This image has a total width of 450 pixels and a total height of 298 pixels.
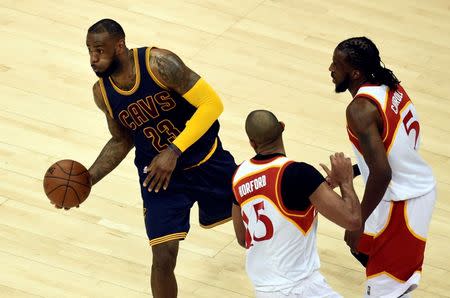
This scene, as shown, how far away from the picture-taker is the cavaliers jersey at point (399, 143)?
555 centimetres

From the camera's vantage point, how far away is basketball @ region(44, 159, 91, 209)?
6.15m

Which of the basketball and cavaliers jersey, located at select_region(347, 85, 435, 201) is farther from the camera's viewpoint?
the basketball

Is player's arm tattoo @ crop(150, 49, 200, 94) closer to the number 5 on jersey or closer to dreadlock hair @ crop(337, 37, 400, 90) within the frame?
dreadlock hair @ crop(337, 37, 400, 90)

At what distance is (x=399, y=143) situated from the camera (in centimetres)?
560

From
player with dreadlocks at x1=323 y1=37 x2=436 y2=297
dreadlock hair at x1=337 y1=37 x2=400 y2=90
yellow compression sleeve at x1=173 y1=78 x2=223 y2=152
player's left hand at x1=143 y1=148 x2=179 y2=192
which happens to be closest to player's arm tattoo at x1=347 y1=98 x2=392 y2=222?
player with dreadlocks at x1=323 y1=37 x2=436 y2=297

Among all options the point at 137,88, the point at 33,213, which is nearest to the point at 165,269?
the point at 137,88

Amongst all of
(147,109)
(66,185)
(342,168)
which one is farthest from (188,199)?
(342,168)

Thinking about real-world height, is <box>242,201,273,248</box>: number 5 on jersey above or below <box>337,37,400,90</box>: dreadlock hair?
below

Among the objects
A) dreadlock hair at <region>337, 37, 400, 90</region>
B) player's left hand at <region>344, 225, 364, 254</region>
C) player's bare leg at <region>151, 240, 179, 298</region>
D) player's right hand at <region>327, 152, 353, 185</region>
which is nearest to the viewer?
player's right hand at <region>327, 152, 353, 185</region>

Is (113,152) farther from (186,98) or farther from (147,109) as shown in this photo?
(186,98)

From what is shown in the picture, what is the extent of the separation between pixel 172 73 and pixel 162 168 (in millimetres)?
508

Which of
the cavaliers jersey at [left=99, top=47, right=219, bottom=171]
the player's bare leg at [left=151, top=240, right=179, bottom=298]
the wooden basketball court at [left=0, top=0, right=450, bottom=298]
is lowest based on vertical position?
the wooden basketball court at [left=0, top=0, right=450, bottom=298]

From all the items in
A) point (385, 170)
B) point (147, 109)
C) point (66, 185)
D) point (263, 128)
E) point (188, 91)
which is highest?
point (263, 128)

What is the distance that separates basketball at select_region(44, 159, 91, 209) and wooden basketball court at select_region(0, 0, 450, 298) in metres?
0.75
